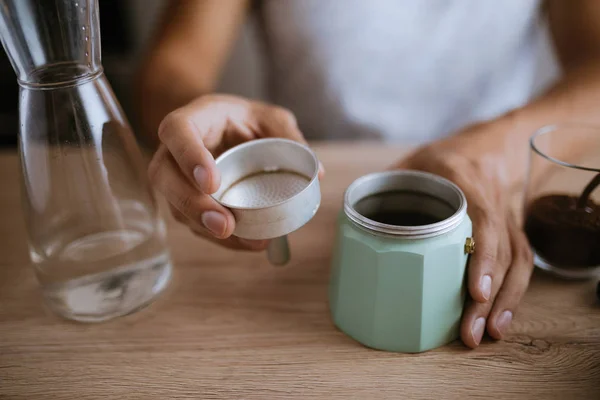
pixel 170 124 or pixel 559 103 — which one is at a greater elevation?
pixel 170 124

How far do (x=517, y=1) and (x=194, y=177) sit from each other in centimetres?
81

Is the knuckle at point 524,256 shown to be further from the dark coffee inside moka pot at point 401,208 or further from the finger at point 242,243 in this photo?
the finger at point 242,243

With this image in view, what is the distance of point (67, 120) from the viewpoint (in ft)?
1.66

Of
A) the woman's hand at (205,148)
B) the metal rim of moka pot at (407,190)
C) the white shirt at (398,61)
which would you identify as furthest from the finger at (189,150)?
the white shirt at (398,61)

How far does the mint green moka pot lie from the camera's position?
0.44 m

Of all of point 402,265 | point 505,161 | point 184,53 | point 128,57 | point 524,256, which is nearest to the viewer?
point 402,265

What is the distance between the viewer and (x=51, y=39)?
49 cm

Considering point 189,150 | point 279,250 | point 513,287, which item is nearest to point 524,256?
point 513,287

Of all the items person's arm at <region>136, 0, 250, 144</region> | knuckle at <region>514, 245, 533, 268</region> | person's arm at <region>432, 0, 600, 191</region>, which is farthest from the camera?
person's arm at <region>136, 0, 250, 144</region>

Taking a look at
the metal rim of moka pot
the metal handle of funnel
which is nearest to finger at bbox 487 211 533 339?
the metal rim of moka pot

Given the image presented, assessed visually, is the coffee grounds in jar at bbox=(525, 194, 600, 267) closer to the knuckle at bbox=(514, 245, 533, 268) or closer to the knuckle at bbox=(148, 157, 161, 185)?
the knuckle at bbox=(514, 245, 533, 268)

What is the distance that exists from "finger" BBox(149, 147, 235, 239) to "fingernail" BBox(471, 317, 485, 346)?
0.80ft

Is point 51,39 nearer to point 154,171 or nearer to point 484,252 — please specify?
point 154,171

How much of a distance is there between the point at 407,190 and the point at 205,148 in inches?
8.2
